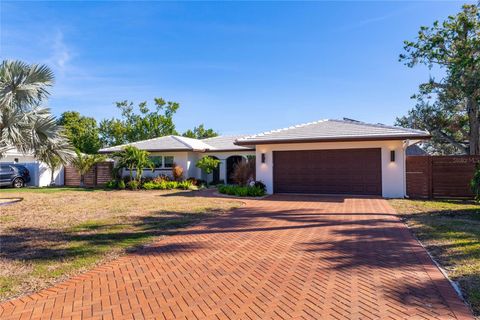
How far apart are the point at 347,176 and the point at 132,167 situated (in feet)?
46.5

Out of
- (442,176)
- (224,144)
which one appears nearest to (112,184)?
(224,144)

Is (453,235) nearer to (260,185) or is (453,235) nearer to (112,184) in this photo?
(260,185)

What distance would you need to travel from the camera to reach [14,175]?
23.3 meters

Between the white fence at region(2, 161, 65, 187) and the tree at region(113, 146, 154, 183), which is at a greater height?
the tree at region(113, 146, 154, 183)

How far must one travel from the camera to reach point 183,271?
5199 mm

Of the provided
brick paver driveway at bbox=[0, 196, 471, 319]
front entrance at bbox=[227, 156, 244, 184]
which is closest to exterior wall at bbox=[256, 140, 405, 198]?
brick paver driveway at bbox=[0, 196, 471, 319]

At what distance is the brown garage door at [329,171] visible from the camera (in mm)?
15750

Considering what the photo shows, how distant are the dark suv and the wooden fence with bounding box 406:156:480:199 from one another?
85.7ft

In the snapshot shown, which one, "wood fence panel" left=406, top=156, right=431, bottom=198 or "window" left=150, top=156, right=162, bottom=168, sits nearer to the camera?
"wood fence panel" left=406, top=156, right=431, bottom=198

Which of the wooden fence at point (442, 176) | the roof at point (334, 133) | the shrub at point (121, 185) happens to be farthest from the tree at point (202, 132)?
the wooden fence at point (442, 176)

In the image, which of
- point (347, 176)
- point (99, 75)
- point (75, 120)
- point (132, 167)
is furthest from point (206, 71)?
point (75, 120)

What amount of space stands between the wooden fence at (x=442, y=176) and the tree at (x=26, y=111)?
623 inches

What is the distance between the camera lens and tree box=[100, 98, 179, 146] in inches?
1645

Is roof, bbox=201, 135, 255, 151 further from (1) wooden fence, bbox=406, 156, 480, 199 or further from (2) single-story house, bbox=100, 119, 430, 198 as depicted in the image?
(1) wooden fence, bbox=406, 156, 480, 199
